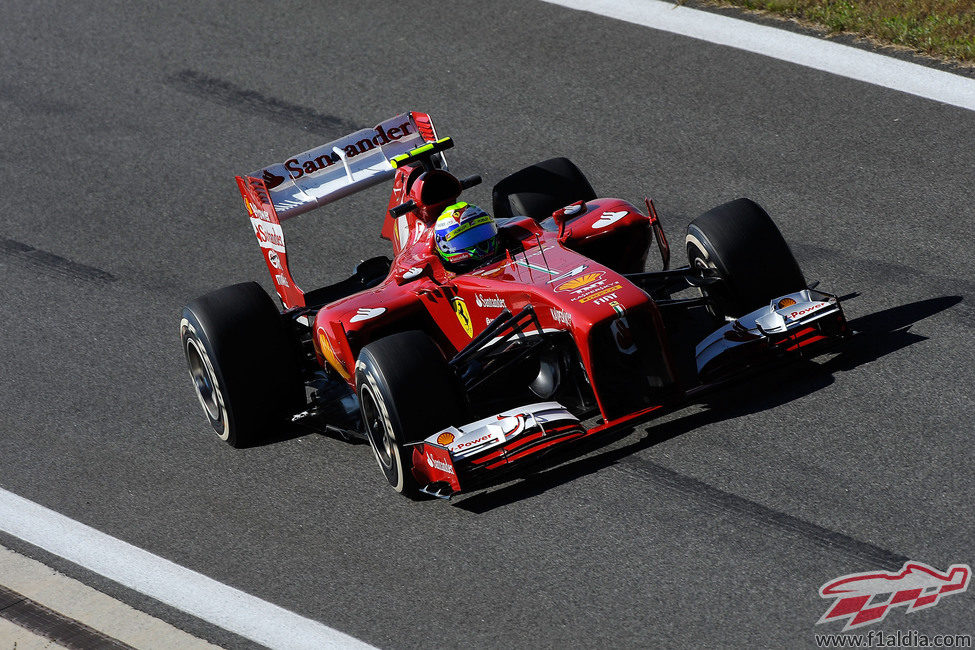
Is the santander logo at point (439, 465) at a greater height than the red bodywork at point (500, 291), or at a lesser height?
→ lesser

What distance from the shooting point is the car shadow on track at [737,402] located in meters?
7.80

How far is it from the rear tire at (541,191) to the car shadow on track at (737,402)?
1985mm

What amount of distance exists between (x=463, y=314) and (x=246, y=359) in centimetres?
136

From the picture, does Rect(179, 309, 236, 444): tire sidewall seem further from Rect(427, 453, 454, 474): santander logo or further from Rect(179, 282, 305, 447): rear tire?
Rect(427, 453, 454, 474): santander logo

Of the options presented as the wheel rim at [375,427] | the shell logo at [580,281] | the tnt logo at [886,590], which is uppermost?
the shell logo at [580,281]

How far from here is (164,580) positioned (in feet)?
24.8

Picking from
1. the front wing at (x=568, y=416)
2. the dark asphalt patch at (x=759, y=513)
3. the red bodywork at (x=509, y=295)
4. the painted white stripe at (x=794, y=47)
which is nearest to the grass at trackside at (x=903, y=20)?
the painted white stripe at (x=794, y=47)

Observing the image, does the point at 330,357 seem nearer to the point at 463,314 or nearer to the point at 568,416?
the point at 463,314

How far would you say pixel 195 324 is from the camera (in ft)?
28.1

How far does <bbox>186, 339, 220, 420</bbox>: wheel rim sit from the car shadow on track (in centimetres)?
195

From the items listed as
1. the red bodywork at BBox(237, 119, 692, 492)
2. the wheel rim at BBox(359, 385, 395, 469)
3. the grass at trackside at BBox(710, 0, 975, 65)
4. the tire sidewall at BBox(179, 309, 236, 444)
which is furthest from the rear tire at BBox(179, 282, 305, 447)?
the grass at trackside at BBox(710, 0, 975, 65)

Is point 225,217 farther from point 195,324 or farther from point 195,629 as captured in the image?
point 195,629

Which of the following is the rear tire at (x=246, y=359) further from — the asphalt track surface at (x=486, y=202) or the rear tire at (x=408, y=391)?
the rear tire at (x=408, y=391)

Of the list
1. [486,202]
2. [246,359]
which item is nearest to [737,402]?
[246,359]
